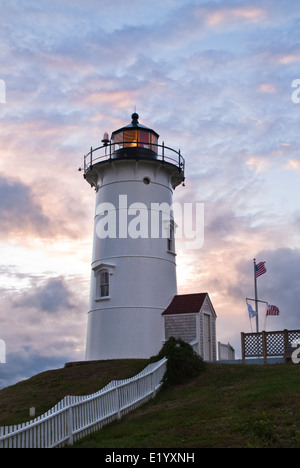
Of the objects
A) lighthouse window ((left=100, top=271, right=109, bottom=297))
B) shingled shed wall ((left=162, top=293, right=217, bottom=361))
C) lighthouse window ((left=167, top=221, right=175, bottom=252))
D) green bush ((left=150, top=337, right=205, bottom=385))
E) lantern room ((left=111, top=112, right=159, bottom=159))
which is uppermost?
lantern room ((left=111, top=112, right=159, bottom=159))

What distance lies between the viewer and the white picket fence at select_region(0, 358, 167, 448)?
12.7 m

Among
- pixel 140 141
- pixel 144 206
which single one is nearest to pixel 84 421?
pixel 144 206

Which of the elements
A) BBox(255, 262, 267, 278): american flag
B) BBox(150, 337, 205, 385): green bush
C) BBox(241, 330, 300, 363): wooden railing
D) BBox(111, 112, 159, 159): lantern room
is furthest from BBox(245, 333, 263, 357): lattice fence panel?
BBox(111, 112, 159, 159): lantern room

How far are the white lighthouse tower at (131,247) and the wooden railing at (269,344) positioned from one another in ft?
16.4

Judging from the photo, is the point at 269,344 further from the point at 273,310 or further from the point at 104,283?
the point at 104,283

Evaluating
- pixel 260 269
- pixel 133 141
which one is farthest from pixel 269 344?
pixel 133 141

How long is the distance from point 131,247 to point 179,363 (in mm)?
8508

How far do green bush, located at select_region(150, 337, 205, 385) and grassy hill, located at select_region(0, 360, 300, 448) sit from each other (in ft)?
1.18

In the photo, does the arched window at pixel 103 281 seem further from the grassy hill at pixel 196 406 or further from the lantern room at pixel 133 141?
the lantern room at pixel 133 141

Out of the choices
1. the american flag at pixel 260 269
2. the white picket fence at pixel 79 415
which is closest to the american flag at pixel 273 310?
the american flag at pixel 260 269

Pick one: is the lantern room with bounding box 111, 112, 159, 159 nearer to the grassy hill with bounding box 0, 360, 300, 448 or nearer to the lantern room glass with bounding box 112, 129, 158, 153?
the lantern room glass with bounding box 112, 129, 158, 153

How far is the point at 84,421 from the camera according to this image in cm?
1491

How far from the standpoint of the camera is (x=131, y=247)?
27.8 meters
